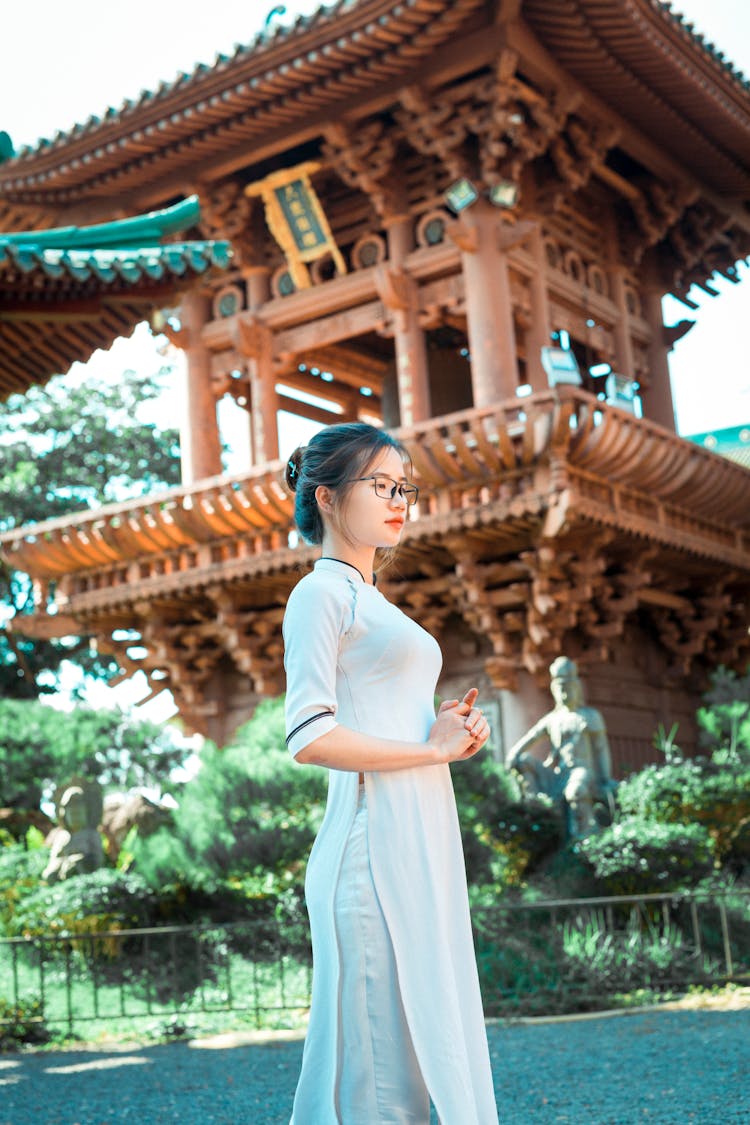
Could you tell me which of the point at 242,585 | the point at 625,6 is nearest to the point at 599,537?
the point at 242,585

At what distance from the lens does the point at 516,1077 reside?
5.87 meters

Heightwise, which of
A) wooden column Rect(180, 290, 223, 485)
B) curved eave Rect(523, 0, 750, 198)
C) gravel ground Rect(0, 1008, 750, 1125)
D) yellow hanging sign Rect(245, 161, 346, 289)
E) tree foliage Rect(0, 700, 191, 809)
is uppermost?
curved eave Rect(523, 0, 750, 198)

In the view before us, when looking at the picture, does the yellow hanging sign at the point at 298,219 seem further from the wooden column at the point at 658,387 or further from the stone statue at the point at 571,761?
the stone statue at the point at 571,761

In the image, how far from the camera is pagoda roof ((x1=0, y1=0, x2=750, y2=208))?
10945 millimetres

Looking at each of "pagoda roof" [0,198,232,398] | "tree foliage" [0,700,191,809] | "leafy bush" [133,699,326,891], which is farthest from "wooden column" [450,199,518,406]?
"tree foliage" [0,700,191,809]

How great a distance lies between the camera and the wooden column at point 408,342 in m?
12.0

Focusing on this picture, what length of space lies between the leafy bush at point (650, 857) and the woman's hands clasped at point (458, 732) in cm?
666

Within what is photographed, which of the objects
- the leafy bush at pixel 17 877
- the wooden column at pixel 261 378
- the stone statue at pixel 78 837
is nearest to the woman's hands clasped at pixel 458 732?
the leafy bush at pixel 17 877

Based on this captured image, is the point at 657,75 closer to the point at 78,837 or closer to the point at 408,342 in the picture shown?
the point at 408,342

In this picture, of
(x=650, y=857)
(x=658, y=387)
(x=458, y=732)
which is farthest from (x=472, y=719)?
(x=658, y=387)

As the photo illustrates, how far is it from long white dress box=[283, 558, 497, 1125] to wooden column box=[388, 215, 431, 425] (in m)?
9.34

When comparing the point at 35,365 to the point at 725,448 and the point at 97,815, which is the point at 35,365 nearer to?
the point at 97,815

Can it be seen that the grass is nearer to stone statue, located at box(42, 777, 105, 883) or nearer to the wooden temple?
stone statue, located at box(42, 777, 105, 883)

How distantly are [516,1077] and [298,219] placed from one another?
8.94 m
